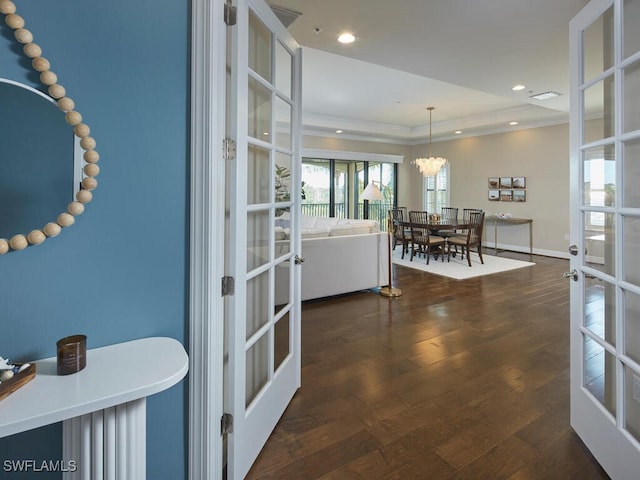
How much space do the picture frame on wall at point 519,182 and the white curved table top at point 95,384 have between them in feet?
28.2

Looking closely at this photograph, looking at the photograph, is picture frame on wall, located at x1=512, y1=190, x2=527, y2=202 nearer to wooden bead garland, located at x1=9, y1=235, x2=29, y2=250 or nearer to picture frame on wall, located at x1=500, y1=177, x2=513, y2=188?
picture frame on wall, located at x1=500, y1=177, x2=513, y2=188

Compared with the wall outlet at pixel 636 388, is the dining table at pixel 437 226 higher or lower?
higher

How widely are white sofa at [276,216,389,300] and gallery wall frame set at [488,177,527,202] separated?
4.82 metres

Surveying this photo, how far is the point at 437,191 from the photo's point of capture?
10.1 m

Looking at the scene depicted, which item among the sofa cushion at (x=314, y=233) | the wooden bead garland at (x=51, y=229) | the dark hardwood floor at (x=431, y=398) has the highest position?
the sofa cushion at (x=314, y=233)

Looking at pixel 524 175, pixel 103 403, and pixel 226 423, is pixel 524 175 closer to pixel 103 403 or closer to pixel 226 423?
pixel 226 423

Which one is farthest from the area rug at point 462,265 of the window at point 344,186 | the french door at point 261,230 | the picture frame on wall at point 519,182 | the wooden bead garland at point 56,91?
the wooden bead garland at point 56,91

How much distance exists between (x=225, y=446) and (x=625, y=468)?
5.72ft

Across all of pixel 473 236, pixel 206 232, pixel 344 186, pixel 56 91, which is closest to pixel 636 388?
pixel 206 232

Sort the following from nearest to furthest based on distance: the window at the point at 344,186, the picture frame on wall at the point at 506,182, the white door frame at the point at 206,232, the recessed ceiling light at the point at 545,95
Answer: the white door frame at the point at 206,232, the recessed ceiling light at the point at 545,95, the picture frame on wall at the point at 506,182, the window at the point at 344,186

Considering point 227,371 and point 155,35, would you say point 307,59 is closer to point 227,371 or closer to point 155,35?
point 155,35

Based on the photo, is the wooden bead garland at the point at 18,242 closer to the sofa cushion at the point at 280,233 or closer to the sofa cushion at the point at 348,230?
the sofa cushion at the point at 280,233

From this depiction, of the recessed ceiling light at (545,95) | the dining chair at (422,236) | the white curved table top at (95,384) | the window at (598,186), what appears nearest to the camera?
the white curved table top at (95,384)

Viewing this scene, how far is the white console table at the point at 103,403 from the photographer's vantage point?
98cm
